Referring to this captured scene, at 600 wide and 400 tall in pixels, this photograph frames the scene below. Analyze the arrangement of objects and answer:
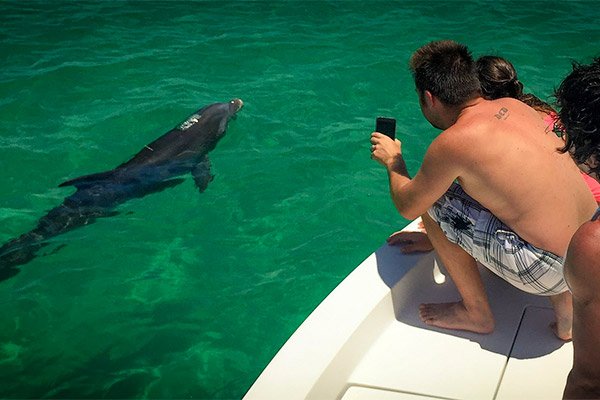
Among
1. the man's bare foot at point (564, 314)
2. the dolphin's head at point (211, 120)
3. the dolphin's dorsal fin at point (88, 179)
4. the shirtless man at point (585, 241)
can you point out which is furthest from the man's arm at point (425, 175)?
the dolphin's head at point (211, 120)

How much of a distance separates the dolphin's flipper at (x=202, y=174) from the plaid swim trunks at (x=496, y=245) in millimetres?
3291

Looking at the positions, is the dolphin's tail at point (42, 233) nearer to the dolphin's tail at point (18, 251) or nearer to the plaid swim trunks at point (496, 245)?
the dolphin's tail at point (18, 251)

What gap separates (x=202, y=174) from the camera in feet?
21.2

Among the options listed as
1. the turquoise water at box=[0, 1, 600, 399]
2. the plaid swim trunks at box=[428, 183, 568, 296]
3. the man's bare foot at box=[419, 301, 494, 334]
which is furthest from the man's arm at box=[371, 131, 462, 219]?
the turquoise water at box=[0, 1, 600, 399]

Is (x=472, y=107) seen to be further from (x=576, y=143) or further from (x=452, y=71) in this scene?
(x=576, y=143)

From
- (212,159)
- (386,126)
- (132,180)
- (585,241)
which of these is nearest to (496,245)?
(386,126)

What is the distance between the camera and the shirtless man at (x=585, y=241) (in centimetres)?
197

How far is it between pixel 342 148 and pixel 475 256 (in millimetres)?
3746

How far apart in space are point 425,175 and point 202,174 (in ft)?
11.7

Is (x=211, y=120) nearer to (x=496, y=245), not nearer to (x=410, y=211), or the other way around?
(x=410, y=211)

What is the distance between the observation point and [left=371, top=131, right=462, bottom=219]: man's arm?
3.13 m

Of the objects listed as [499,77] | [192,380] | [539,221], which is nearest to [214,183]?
[192,380]

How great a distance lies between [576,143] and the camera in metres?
2.03

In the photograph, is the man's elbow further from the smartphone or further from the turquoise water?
the turquoise water
